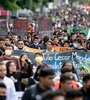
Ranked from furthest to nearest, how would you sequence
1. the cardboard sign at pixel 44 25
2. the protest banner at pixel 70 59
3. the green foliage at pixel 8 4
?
the green foliage at pixel 8 4 → the cardboard sign at pixel 44 25 → the protest banner at pixel 70 59

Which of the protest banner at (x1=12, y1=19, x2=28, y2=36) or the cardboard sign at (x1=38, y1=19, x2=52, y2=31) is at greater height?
the protest banner at (x1=12, y1=19, x2=28, y2=36)

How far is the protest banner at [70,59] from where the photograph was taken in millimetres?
15657

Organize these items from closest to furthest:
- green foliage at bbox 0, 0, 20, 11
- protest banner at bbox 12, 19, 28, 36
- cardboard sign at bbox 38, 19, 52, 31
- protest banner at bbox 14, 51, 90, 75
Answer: protest banner at bbox 14, 51, 90, 75
protest banner at bbox 12, 19, 28, 36
cardboard sign at bbox 38, 19, 52, 31
green foliage at bbox 0, 0, 20, 11

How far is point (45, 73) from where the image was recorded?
8.45 m

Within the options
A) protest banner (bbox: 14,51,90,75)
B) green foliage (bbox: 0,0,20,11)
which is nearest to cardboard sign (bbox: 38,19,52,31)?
green foliage (bbox: 0,0,20,11)

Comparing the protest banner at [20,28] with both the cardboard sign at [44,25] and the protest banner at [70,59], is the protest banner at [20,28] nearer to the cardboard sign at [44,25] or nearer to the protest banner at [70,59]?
the cardboard sign at [44,25]

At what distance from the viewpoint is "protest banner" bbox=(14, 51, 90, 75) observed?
1566 cm

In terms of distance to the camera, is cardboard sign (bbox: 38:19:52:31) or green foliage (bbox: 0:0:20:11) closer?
cardboard sign (bbox: 38:19:52:31)

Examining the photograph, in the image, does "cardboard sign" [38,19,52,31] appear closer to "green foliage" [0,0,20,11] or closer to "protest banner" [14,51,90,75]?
"green foliage" [0,0,20,11]

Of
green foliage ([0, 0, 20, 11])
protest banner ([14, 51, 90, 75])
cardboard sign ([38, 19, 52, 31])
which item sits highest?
protest banner ([14, 51, 90, 75])

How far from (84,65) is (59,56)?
730 millimetres

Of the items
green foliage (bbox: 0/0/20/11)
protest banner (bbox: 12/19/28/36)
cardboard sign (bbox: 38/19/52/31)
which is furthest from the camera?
green foliage (bbox: 0/0/20/11)

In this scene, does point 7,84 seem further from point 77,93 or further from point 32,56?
point 32,56

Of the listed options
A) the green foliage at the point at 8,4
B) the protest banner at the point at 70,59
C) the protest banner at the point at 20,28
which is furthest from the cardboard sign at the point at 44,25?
the protest banner at the point at 70,59
